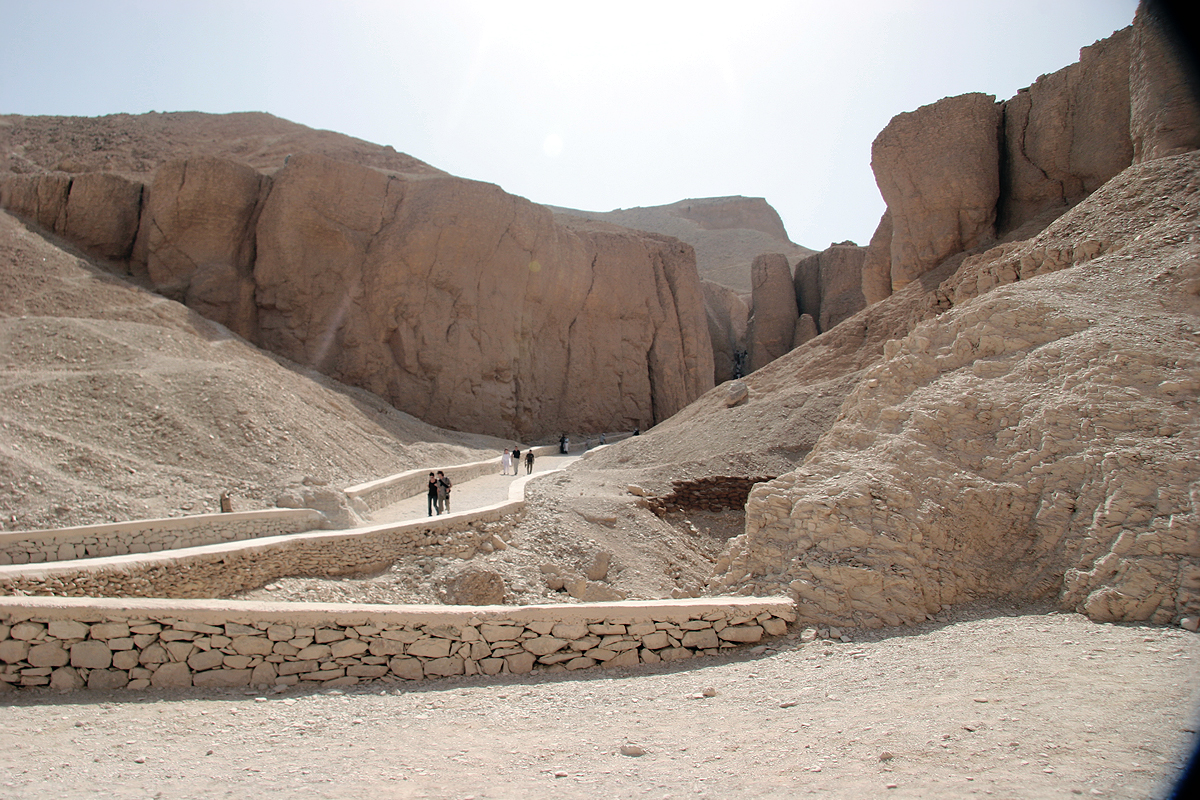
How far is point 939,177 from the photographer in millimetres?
19641

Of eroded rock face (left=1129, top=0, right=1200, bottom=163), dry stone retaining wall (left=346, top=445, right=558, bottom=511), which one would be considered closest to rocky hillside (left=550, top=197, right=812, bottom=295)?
dry stone retaining wall (left=346, top=445, right=558, bottom=511)

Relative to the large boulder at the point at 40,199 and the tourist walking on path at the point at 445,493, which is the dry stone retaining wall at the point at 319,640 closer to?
the tourist walking on path at the point at 445,493

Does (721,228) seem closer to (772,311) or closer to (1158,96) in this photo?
(772,311)

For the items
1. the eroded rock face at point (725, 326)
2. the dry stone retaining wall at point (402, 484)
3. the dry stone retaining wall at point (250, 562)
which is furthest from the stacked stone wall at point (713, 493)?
the eroded rock face at point (725, 326)

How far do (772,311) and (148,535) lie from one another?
39.3 m

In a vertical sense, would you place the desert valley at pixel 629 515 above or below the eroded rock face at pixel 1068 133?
below

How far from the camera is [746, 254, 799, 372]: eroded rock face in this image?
4447 cm

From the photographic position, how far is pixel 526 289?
105 feet

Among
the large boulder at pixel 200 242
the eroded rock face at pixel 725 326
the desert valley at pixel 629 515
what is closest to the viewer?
the desert valley at pixel 629 515

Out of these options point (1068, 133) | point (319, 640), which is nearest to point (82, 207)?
point (319, 640)

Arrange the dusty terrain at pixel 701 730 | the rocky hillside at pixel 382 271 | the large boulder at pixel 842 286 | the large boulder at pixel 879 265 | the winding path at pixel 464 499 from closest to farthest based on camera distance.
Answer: the dusty terrain at pixel 701 730, the winding path at pixel 464 499, the large boulder at pixel 879 265, the rocky hillside at pixel 382 271, the large boulder at pixel 842 286

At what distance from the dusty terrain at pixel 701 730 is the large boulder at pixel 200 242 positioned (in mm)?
23785

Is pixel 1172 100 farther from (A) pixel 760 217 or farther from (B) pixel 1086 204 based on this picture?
(A) pixel 760 217

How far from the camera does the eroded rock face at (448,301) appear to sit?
27219 mm
